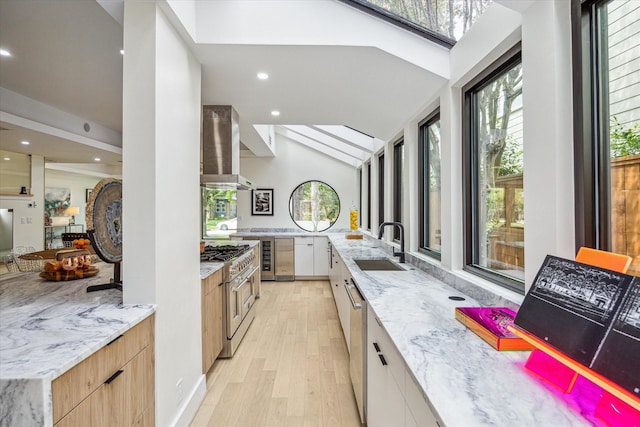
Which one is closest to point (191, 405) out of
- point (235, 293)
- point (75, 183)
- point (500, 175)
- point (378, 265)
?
point (235, 293)

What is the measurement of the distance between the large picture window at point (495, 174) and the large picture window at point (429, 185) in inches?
25.3

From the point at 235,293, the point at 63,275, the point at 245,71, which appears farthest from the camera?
the point at 235,293

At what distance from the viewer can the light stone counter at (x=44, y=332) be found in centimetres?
86

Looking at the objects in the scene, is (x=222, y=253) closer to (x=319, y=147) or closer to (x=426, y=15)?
(x=426, y=15)

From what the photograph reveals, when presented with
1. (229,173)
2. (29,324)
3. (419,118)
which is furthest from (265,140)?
(29,324)

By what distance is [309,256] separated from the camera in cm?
589

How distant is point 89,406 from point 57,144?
5.04m

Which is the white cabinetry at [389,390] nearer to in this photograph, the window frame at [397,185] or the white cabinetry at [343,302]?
the white cabinetry at [343,302]

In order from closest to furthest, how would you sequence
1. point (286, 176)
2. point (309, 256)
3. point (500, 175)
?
point (500, 175)
point (309, 256)
point (286, 176)

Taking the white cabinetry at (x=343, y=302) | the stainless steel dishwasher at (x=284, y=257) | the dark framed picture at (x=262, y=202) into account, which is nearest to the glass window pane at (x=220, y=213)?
the dark framed picture at (x=262, y=202)

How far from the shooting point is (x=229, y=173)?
10.3 ft

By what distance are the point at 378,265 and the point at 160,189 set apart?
1.93 metres

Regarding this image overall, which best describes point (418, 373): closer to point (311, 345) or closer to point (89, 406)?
point (89, 406)

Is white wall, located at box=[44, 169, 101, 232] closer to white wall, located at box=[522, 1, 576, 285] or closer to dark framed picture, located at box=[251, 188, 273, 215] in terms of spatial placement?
dark framed picture, located at box=[251, 188, 273, 215]
